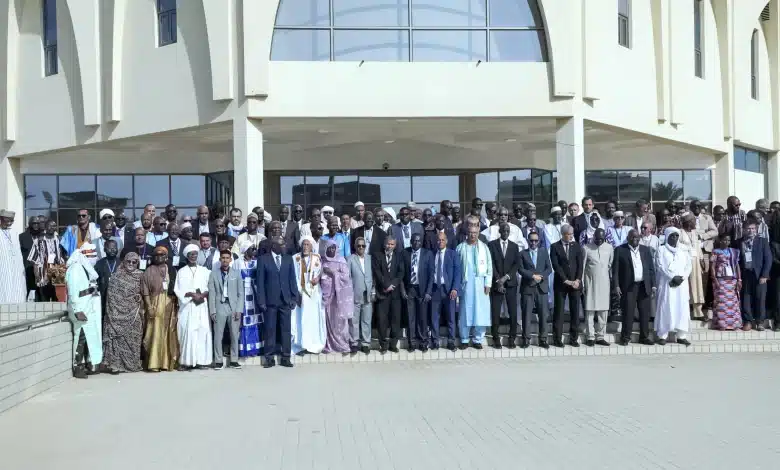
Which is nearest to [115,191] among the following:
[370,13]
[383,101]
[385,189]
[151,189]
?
[151,189]

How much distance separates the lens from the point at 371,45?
56.8 feet

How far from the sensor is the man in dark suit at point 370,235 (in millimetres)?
13258

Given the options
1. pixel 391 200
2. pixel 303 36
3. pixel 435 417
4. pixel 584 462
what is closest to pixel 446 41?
pixel 303 36

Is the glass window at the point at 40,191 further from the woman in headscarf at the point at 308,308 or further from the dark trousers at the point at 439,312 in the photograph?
the dark trousers at the point at 439,312

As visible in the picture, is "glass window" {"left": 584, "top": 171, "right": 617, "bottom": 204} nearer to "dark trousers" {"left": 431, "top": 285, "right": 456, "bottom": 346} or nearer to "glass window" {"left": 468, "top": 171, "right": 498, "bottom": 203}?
"glass window" {"left": 468, "top": 171, "right": 498, "bottom": 203}

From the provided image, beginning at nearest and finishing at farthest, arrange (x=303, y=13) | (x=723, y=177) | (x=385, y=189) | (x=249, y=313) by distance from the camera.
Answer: (x=249, y=313)
(x=303, y=13)
(x=385, y=189)
(x=723, y=177)

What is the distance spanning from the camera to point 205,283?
11930 millimetres

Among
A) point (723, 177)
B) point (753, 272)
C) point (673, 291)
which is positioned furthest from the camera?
point (723, 177)

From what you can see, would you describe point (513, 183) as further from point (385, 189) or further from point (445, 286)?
point (445, 286)

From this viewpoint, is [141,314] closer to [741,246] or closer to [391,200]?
[741,246]

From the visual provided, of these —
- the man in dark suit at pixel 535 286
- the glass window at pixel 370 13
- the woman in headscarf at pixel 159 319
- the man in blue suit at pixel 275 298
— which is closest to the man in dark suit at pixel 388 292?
the man in blue suit at pixel 275 298

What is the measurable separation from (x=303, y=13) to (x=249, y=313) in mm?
7400

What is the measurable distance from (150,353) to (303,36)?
7.99 m

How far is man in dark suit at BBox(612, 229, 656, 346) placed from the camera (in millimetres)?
13156
